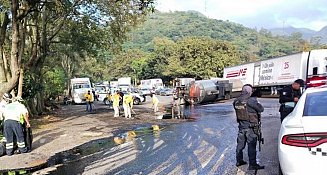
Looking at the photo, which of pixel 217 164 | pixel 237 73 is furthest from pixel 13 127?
pixel 237 73

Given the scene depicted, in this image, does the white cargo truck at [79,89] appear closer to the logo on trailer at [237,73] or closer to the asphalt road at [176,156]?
the logo on trailer at [237,73]

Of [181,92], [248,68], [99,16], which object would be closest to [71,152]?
[99,16]

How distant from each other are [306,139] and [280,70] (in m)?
28.0

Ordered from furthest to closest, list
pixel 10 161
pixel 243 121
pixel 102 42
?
pixel 102 42, pixel 10 161, pixel 243 121

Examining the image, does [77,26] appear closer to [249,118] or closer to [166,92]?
[249,118]

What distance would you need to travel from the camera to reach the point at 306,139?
4.48 m

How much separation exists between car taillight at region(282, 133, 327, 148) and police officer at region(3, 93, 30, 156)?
767 cm

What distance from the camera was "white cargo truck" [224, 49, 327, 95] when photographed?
2403 cm

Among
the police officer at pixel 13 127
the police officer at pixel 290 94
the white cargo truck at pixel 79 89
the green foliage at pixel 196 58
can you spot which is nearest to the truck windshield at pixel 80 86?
the white cargo truck at pixel 79 89

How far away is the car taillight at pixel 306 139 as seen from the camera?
435 centimetres

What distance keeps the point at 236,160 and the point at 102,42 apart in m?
21.9

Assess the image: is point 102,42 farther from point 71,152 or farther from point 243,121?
point 243,121

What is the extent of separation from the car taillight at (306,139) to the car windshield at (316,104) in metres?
0.45

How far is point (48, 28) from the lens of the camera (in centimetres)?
2891
